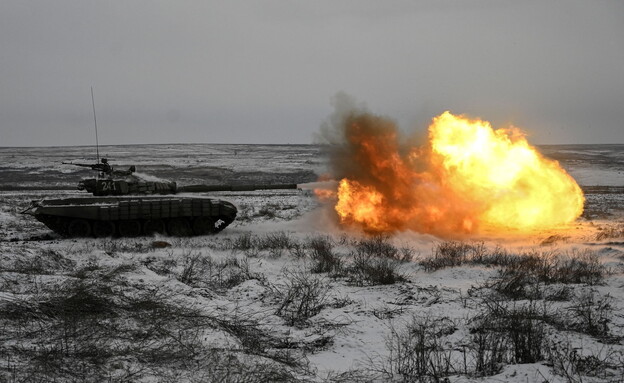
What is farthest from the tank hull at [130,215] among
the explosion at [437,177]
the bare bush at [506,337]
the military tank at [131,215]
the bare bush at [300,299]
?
the bare bush at [506,337]

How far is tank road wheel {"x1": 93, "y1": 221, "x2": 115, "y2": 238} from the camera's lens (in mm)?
20438

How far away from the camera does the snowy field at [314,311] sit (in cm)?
711

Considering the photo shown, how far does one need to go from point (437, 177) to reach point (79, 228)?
553 inches

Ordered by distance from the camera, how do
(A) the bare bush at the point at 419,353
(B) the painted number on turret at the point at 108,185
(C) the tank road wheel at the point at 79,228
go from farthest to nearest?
1. (B) the painted number on turret at the point at 108,185
2. (C) the tank road wheel at the point at 79,228
3. (A) the bare bush at the point at 419,353

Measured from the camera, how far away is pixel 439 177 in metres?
21.4

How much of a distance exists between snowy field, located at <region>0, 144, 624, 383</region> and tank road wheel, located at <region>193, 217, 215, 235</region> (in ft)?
7.40

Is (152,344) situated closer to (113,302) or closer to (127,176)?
(113,302)

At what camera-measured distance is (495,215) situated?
2191 cm

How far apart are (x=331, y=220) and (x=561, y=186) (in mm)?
9738

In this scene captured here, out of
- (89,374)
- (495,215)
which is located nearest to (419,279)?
(89,374)

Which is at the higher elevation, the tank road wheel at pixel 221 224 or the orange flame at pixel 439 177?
the orange flame at pixel 439 177

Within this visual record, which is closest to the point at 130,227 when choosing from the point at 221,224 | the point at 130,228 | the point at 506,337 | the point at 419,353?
the point at 130,228

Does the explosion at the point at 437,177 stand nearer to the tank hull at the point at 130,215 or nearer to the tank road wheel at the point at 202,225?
the tank road wheel at the point at 202,225

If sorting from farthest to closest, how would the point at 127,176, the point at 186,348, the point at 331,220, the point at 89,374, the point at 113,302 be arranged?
1. the point at 127,176
2. the point at 331,220
3. the point at 113,302
4. the point at 186,348
5. the point at 89,374
